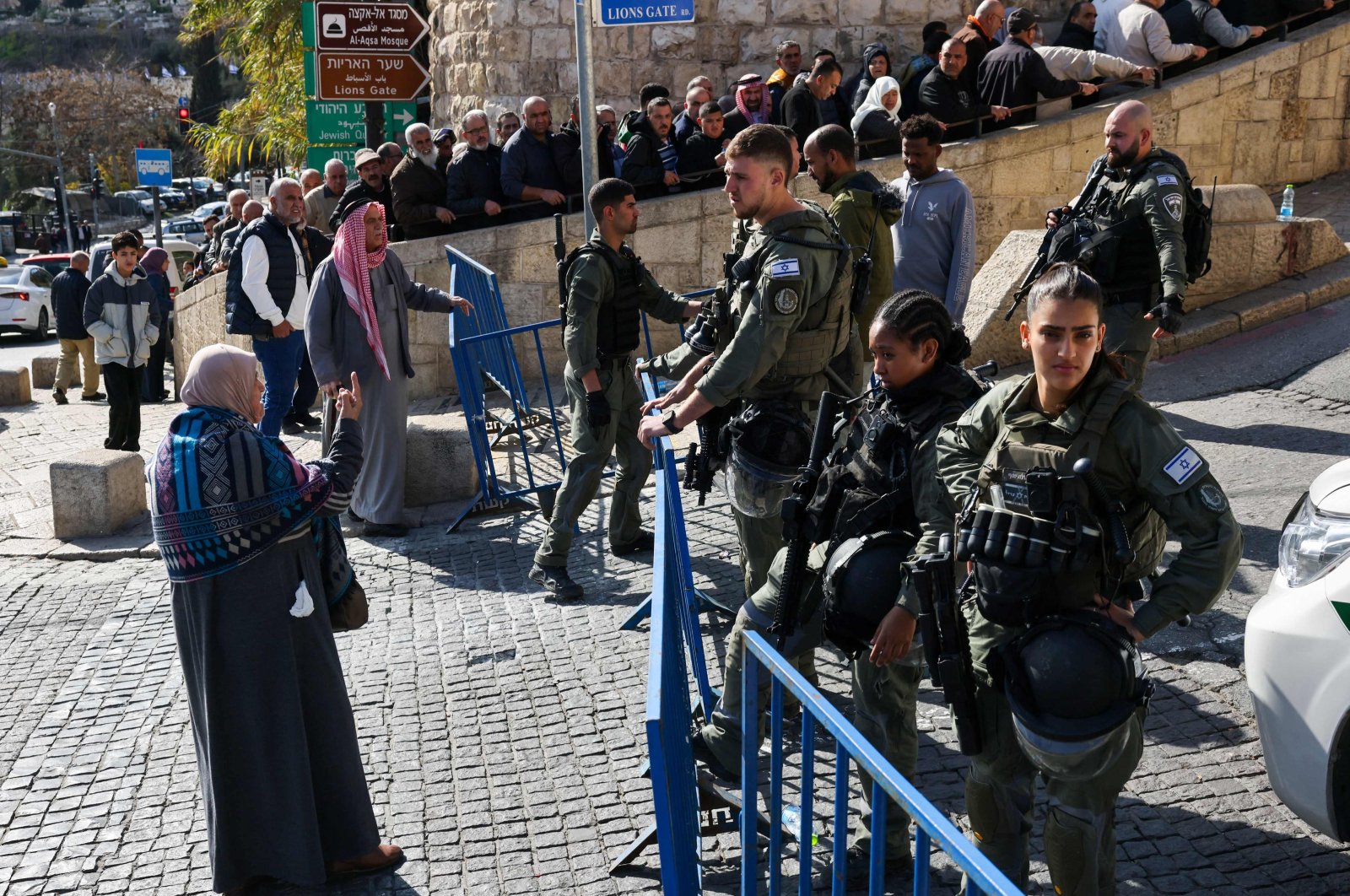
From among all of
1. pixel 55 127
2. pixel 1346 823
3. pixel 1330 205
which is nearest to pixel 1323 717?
pixel 1346 823

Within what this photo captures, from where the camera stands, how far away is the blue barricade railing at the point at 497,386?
304 inches

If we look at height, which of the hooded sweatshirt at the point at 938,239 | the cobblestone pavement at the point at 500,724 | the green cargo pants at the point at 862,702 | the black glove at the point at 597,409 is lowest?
the cobblestone pavement at the point at 500,724

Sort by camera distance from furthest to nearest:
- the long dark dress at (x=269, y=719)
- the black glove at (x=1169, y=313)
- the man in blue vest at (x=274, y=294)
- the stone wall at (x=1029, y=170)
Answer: the stone wall at (x=1029, y=170)
the man in blue vest at (x=274, y=294)
the black glove at (x=1169, y=313)
the long dark dress at (x=269, y=719)

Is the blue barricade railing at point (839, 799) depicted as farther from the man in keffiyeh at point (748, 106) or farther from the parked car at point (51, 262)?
the parked car at point (51, 262)

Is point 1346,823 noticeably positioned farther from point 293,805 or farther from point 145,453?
point 145,453

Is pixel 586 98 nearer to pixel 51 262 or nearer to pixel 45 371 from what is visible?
pixel 45 371

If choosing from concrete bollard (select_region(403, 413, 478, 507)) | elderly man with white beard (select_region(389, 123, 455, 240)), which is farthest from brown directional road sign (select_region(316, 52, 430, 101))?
concrete bollard (select_region(403, 413, 478, 507))

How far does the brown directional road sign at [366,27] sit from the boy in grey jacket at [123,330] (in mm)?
3856

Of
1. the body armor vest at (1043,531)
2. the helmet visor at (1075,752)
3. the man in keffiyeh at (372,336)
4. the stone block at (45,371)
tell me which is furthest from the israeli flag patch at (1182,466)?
the stone block at (45,371)

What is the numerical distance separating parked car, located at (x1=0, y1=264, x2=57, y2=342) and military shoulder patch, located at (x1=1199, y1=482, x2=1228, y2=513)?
25337 millimetres

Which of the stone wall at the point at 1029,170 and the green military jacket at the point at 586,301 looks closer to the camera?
the green military jacket at the point at 586,301

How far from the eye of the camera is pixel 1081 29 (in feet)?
40.3

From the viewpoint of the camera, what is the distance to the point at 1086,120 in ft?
39.4

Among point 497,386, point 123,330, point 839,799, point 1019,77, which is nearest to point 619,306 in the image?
point 497,386
